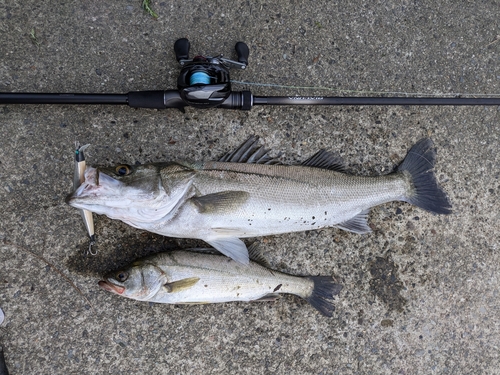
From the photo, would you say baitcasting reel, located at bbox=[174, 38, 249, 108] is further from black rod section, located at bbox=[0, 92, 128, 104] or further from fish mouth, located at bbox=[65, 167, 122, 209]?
fish mouth, located at bbox=[65, 167, 122, 209]

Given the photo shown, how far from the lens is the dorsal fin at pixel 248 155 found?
9.51ft

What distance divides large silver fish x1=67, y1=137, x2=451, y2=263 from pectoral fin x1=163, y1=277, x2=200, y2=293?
12.4 inches

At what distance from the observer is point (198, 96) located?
2.55 metres

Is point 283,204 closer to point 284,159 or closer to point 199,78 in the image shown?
point 284,159

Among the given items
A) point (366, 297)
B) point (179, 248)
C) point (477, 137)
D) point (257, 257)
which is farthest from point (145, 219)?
point (477, 137)

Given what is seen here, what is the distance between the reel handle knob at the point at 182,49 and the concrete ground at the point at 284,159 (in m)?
0.16

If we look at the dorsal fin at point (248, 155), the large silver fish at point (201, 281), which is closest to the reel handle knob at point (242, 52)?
the dorsal fin at point (248, 155)

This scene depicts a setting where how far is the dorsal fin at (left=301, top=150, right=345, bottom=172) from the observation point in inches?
117

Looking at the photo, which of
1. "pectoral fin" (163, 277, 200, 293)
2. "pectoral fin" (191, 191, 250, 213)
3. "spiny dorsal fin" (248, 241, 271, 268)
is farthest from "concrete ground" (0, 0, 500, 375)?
"pectoral fin" (191, 191, 250, 213)

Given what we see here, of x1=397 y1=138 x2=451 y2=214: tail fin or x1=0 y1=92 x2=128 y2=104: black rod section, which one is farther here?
x1=397 y1=138 x2=451 y2=214: tail fin

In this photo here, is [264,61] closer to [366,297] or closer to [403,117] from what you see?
[403,117]

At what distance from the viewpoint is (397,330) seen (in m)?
3.31

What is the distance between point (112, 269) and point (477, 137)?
346 cm

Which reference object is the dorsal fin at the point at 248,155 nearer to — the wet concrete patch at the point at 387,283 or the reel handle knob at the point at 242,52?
the reel handle knob at the point at 242,52
